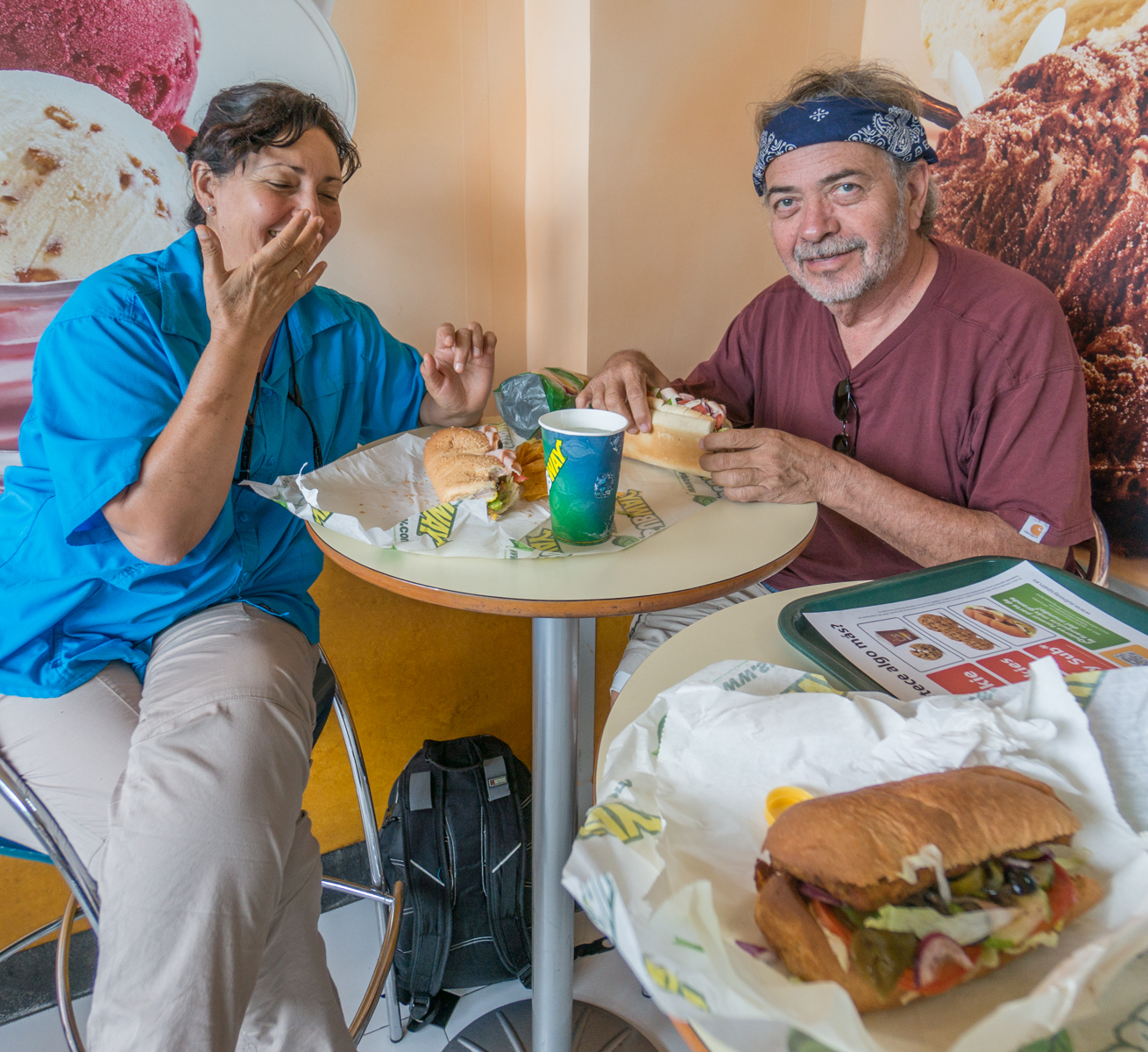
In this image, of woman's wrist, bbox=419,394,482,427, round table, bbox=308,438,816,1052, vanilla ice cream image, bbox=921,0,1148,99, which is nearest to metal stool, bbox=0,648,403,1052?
round table, bbox=308,438,816,1052

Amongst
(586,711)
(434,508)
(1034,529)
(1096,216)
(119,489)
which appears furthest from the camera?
(586,711)

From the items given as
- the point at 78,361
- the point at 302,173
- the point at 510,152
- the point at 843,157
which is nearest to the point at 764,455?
the point at 843,157

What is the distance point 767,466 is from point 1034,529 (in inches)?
19.6

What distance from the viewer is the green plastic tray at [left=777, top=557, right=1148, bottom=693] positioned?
0.85m

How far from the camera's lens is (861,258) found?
1570 millimetres

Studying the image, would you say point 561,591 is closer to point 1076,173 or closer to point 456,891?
point 456,891

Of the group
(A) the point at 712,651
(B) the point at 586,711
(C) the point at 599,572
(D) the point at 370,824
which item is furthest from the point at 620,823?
(B) the point at 586,711

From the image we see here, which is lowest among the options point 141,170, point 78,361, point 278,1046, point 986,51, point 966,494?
point 278,1046

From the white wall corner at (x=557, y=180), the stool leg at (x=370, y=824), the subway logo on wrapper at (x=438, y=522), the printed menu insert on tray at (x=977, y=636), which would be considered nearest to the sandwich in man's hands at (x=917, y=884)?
the printed menu insert on tray at (x=977, y=636)

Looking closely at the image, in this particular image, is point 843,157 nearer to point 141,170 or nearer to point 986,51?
point 986,51

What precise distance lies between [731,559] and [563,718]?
1.36 ft

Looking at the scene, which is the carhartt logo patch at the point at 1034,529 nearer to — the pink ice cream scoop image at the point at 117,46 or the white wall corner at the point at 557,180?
the white wall corner at the point at 557,180

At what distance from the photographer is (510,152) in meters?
2.10

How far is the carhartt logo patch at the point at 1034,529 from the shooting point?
135cm
